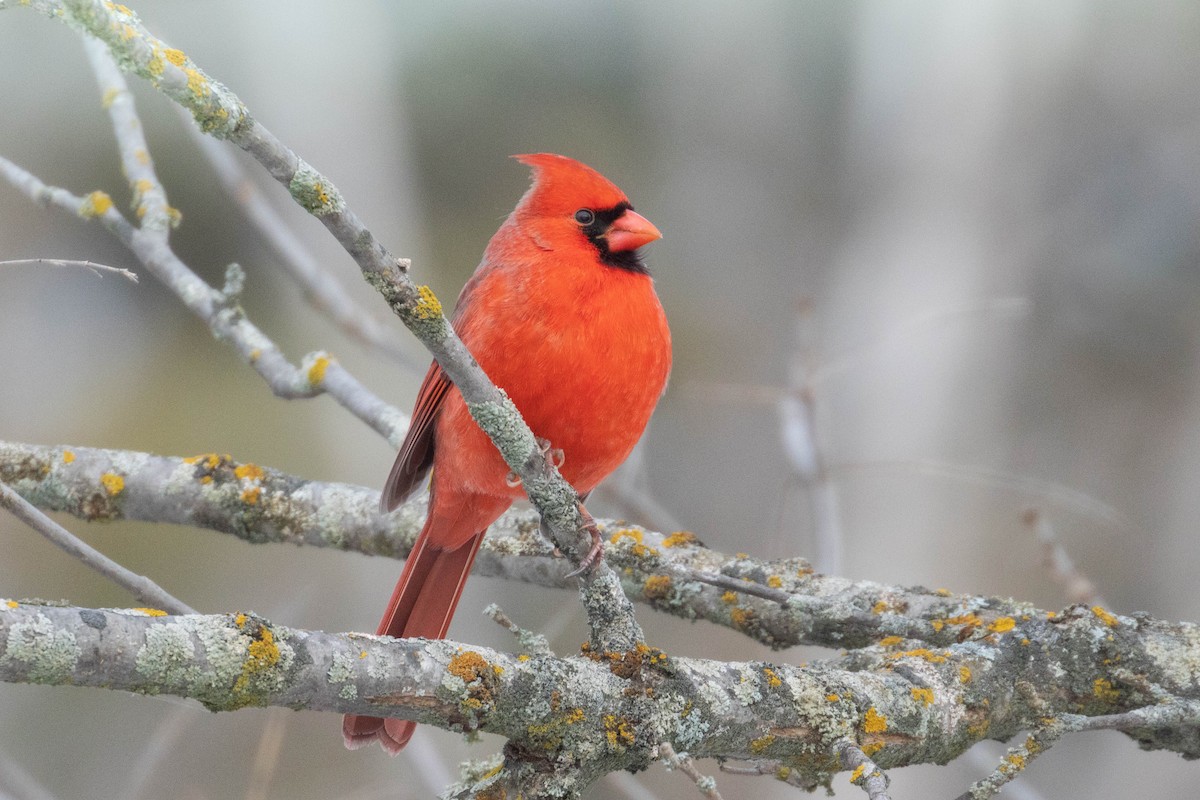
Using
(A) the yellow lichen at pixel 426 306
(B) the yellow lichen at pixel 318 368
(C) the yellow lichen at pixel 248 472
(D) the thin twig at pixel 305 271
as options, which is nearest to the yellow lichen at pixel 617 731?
(A) the yellow lichen at pixel 426 306

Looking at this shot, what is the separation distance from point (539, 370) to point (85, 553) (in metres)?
0.89

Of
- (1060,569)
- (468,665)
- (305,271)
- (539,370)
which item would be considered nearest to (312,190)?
(468,665)

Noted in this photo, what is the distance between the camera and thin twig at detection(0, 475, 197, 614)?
1.62 m

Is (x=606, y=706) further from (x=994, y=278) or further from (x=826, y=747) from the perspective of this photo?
(x=994, y=278)

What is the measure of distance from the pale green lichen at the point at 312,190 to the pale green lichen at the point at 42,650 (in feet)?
1.73

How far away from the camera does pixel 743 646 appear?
545 centimetres

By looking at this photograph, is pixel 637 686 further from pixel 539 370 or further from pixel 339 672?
pixel 539 370

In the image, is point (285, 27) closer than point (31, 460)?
No

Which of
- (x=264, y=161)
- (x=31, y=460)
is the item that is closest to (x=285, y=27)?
(x=31, y=460)

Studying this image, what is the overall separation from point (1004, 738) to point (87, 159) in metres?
→ 6.23

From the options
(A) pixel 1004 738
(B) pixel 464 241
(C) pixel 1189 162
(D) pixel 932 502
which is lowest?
(A) pixel 1004 738

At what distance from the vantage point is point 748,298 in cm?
672

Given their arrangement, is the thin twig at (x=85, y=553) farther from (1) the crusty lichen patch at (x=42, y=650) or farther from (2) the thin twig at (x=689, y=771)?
(2) the thin twig at (x=689, y=771)

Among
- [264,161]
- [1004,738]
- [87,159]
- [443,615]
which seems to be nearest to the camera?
[264,161]
